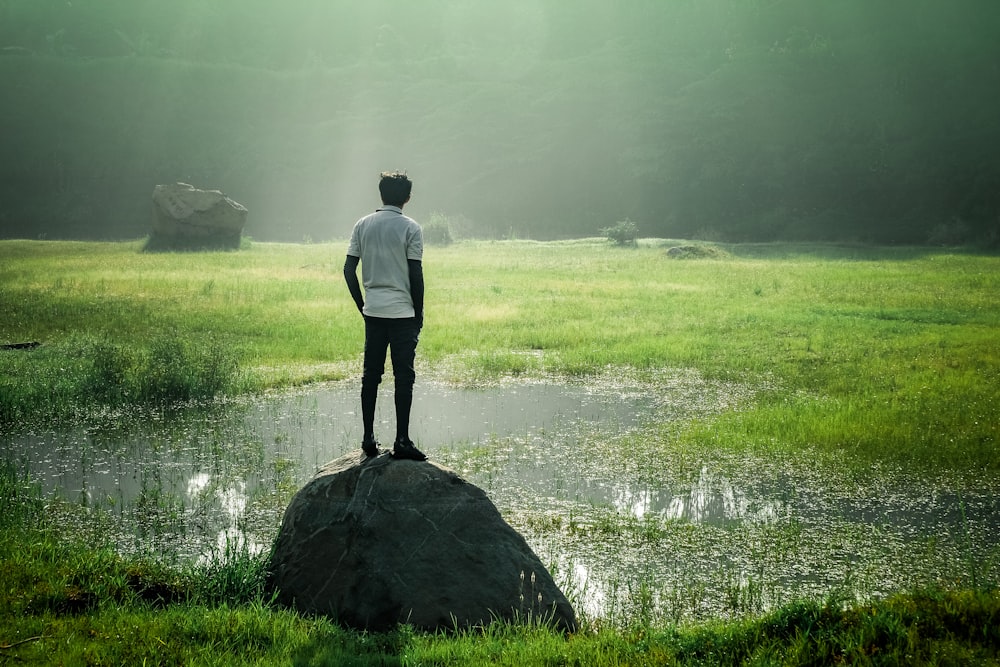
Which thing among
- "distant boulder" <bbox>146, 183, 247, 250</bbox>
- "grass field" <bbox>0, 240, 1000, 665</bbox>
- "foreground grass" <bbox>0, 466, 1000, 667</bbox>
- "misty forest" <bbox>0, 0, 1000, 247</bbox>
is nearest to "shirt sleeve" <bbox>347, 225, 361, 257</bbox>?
"grass field" <bbox>0, 240, 1000, 665</bbox>

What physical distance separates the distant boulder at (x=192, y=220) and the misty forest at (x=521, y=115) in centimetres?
2376

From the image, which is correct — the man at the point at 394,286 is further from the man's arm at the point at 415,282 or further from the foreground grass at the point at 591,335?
the foreground grass at the point at 591,335

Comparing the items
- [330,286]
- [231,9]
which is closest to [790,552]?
[330,286]

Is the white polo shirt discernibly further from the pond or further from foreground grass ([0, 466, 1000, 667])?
the pond

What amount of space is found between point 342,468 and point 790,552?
4355 millimetres

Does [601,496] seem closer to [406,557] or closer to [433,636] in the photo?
[406,557]

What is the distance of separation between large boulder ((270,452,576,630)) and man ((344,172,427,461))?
45 cm

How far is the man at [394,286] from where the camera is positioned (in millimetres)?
6992

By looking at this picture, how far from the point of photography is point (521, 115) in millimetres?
94875

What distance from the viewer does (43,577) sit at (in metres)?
6.46

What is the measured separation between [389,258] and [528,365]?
10.7 meters

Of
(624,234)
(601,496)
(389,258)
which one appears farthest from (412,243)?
(624,234)

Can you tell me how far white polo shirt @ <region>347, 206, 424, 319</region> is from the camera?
6984 millimetres

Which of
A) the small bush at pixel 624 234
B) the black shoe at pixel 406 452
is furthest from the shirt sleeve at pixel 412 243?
the small bush at pixel 624 234
